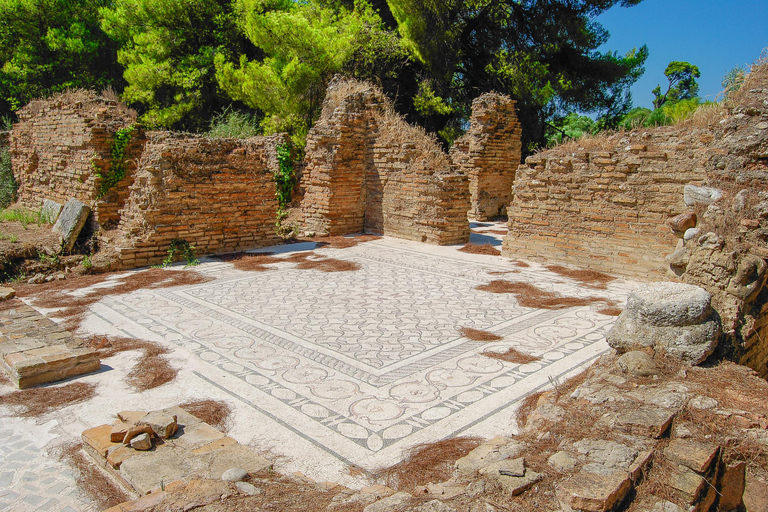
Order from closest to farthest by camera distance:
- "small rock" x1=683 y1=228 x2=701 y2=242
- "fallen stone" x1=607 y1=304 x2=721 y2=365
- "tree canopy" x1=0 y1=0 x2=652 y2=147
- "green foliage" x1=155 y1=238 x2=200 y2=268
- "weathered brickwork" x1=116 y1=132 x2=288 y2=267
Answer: "fallen stone" x1=607 y1=304 x2=721 y2=365 < "small rock" x1=683 y1=228 x2=701 y2=242 < "weathered brickwork" x1=116 y1=132 x2=288 y2=267 < "green foliage" x1=155 y1=238 x2=200 y2=268 < "tree canopy" x1=0 y1=0 x2=652 y2=147

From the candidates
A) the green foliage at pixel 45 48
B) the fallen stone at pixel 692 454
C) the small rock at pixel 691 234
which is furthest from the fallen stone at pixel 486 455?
the green foliage at pixel 45 48

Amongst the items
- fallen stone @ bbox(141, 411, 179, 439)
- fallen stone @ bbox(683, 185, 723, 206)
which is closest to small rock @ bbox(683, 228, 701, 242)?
fallen stone @ bbox(683, 185, 723, 206)

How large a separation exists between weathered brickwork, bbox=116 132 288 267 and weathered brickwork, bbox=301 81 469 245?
1.65 meters

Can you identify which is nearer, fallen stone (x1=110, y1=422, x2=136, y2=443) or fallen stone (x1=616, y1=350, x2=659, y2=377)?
fallen stone (x1=110, y1=422, x2=136, y2=443)

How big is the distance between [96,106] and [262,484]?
9404mm

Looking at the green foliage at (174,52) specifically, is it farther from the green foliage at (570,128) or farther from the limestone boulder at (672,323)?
the limestone boulder at (672,323)

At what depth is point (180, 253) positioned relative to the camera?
8320 millimetres

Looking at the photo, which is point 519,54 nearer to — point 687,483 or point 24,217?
point 24,217

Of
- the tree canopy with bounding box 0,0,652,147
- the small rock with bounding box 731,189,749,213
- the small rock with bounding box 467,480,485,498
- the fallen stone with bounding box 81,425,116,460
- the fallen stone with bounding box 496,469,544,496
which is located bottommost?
the fallen stone with bounding box 81,425,116,460

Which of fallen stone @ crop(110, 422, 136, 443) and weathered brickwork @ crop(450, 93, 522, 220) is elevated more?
weathered brickwork @ crop(450, 93, 522, 220)

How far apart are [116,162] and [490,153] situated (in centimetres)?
817

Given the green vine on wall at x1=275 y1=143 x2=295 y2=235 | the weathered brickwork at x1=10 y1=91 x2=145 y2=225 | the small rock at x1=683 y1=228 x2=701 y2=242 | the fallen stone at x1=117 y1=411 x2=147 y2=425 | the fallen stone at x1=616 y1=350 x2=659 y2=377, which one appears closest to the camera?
the fallen stone at x1=117 y1=411 x2=147 y2=425

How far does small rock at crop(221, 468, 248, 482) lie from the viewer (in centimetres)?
254

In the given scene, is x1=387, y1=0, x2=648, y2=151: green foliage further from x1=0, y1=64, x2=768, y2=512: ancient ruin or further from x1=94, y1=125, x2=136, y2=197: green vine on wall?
x1=94, y1=125, x2=136, y2=197: green vine on wall
